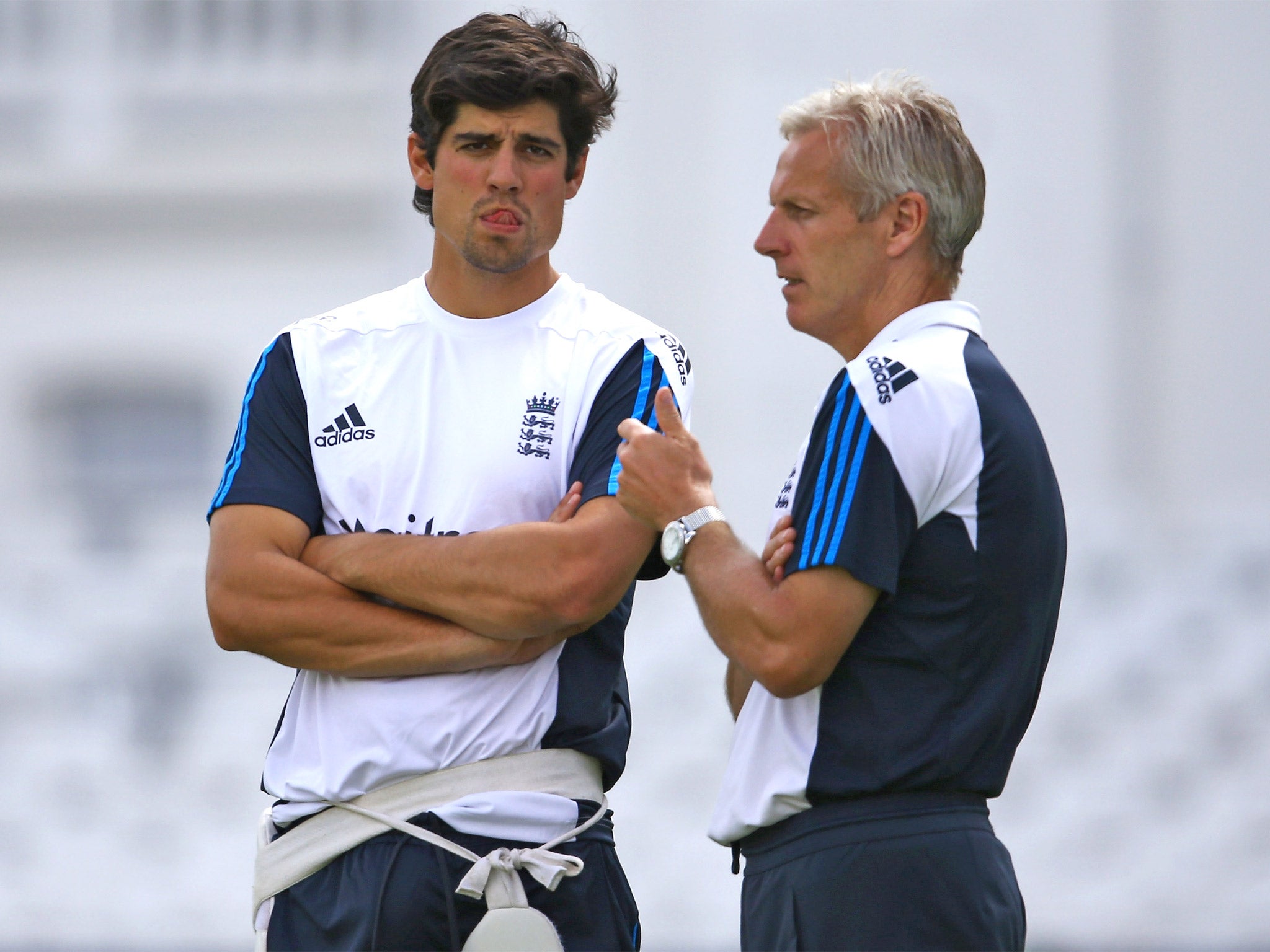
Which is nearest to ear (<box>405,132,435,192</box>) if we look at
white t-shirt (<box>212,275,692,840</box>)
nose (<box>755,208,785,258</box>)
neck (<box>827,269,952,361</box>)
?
white t-shirt (<box>212,275,692,840</box>)

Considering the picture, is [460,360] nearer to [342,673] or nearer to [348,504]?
[348,504]

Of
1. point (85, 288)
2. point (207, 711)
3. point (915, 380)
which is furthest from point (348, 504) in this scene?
point (85, 288)

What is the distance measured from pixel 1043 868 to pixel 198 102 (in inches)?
345

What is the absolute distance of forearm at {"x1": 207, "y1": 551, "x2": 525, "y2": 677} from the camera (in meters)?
2.67

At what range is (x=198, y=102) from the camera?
12.2 m

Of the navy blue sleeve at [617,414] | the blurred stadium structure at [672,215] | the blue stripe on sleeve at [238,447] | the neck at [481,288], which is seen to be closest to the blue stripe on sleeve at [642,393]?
the navy blue sleeve at [617,414]

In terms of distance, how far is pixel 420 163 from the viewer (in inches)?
120

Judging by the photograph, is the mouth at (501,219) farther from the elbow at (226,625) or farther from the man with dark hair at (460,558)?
the elbow at (226,625)

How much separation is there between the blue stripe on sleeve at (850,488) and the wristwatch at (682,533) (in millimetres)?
217

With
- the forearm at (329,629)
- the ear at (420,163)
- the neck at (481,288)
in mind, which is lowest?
the forearm at (329,629)

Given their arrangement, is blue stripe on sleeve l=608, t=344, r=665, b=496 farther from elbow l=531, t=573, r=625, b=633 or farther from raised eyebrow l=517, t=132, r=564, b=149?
raised eyebrow l=517, t=132, r=564, b=149

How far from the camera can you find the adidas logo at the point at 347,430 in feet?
9.26

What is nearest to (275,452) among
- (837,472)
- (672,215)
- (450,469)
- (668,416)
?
(450,469)

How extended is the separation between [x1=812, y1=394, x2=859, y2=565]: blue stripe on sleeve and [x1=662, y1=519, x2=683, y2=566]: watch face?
0.24 m
